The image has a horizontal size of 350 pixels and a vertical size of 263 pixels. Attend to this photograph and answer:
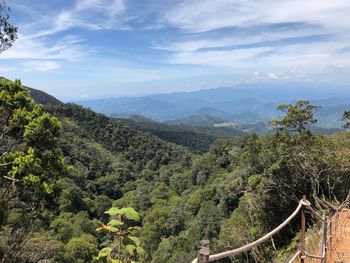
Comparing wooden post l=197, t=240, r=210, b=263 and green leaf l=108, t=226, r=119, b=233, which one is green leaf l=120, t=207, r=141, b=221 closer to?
green leaf l=108, t=226, r=119, b=233

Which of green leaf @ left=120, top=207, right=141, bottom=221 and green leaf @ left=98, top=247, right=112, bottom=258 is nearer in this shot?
green leaf @ left=120, top=207, right=141, bottom=221

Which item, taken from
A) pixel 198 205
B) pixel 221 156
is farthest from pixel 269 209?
pixel 221 156

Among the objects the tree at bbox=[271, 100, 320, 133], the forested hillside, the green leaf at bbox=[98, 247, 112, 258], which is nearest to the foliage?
the green leaf at bbox=[98, 247, 112, 258]

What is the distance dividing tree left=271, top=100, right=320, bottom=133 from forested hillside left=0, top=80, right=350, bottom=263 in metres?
0.06

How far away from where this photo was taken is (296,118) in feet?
70.1

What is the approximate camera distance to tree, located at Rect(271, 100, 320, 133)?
2131 centimetres

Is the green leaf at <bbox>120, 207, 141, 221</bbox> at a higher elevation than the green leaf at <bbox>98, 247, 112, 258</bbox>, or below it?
higher

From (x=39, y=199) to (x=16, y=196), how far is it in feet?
2.96

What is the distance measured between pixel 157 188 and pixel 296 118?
1577 inches

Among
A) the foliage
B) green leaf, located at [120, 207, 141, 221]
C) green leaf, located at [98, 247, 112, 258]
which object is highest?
green leaf, located at [120, 207, 141, 221]

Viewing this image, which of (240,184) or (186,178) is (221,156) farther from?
(240,184)

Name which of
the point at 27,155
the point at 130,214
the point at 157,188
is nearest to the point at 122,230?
the point at 130,214

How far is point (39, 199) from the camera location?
9281 millimetres

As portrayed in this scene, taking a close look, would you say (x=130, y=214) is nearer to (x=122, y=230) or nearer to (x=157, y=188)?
(x=122, y=230)
